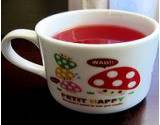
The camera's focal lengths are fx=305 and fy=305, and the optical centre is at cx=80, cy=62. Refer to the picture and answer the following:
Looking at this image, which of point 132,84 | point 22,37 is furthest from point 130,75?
point 22,37

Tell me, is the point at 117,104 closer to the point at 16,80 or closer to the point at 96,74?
the point at 96,74

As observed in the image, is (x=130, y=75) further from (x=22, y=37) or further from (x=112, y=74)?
(x=22, y=37)

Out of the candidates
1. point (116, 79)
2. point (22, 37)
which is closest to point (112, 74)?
point (116, 79)

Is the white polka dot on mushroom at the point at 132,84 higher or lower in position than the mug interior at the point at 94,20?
lower

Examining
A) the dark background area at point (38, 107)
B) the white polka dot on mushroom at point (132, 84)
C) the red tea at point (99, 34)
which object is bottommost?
the dark background area at point (38, 107)
